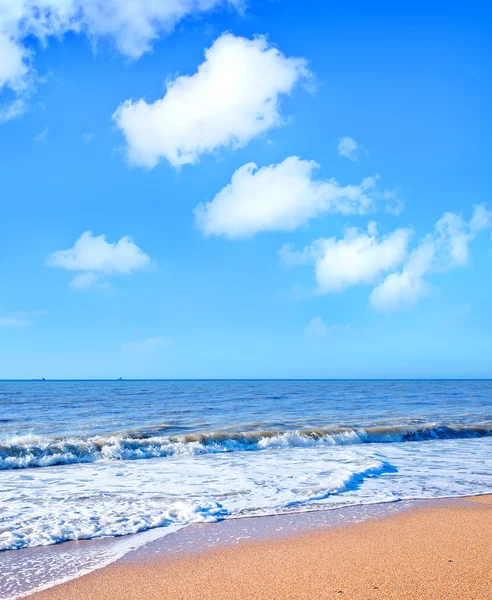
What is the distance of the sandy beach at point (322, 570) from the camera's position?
4.60 metres

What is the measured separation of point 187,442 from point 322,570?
39.9 feet

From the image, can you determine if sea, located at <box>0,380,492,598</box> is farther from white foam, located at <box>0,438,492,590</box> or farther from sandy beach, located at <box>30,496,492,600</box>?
sandy beach, located at <box>30,496,492,600</box>

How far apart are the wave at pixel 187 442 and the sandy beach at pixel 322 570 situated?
9.57m

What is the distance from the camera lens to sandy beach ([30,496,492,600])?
15.1 ft

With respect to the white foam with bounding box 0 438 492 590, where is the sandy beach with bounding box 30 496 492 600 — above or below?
above

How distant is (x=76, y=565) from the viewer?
5.48m

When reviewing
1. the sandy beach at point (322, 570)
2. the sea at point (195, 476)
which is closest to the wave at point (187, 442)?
the sea at point (195, 476)

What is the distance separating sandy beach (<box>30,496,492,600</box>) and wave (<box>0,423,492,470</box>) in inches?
377

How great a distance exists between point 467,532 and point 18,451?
40.5 ft

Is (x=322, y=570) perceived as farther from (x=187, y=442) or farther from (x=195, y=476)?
(x=187, y=442)

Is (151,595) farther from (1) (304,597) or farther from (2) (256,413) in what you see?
(2) (256,413)

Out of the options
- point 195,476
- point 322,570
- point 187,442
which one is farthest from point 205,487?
point 187,442

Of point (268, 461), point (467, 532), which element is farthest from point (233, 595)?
point (268, 461)

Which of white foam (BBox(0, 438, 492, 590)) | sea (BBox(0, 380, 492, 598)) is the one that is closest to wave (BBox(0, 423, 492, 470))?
sea (BBox(0, 380, 492, 598))
